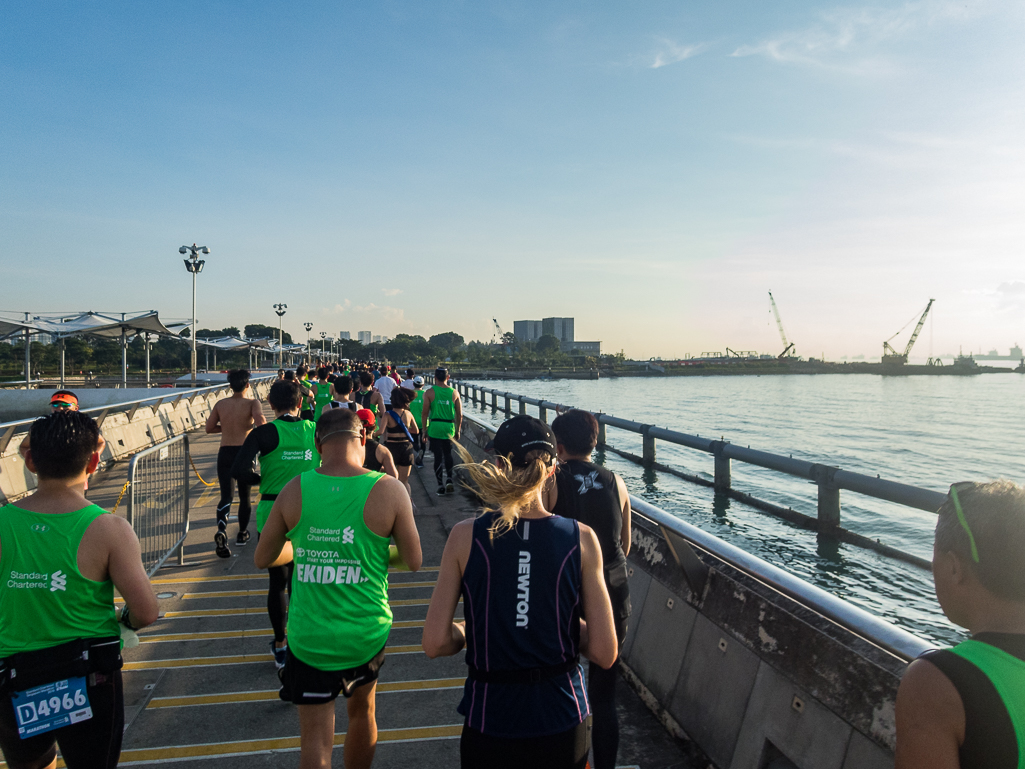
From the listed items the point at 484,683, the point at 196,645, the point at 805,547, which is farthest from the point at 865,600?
the point at 196,645

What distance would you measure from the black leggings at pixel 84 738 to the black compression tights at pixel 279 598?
183 cm

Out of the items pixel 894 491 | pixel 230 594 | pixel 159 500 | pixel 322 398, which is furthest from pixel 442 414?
pixel 894 491

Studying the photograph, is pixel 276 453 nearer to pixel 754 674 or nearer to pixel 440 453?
pixel 754 674

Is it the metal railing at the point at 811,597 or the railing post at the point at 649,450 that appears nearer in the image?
the metal railing at the point at 811,597

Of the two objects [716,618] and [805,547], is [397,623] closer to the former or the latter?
[716,618]

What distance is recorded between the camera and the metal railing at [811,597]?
247 cm

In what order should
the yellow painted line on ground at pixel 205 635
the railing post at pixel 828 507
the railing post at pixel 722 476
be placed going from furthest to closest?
the railing post at pixel 722 476, the railing post at pixel 828 507, the yellow painted line on ground at pixel 205 635

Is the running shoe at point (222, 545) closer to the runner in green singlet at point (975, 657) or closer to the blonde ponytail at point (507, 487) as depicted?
the blonde ponytail at point (507, 487)

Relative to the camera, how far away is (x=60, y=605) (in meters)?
2.45

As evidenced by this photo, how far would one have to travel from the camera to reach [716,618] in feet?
12.1

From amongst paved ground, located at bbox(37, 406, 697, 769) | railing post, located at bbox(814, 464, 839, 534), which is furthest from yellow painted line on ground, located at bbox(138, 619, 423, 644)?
railing post, located at bbox(814, 464, 839, 534)

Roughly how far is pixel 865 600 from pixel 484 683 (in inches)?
230

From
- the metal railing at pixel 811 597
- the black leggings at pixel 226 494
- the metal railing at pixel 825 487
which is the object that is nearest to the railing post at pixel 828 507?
the metal railing at pixel 825 487

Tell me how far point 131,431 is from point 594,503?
16.5 meters
